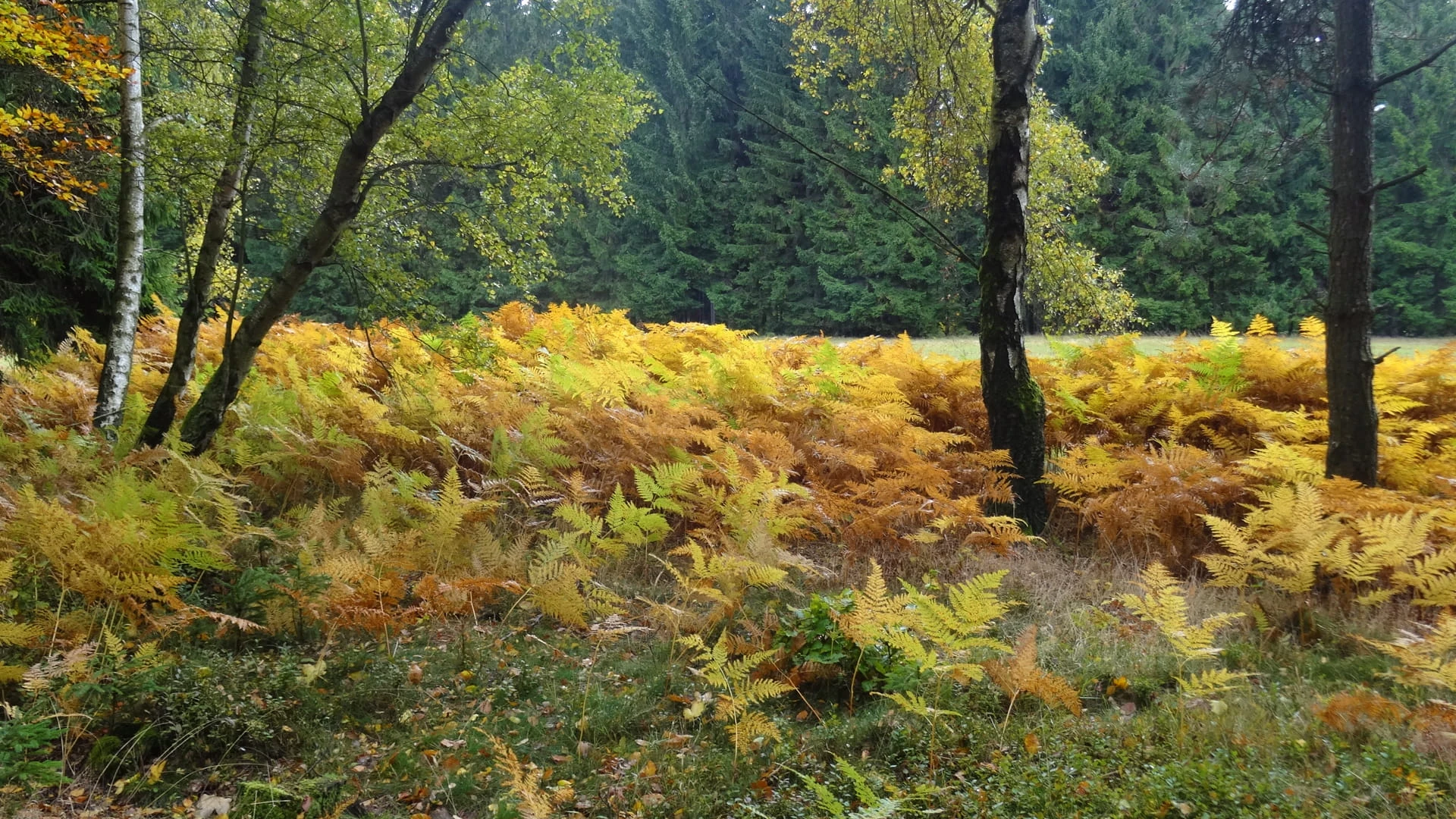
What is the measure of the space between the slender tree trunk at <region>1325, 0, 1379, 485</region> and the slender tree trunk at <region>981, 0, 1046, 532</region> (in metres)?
1.61

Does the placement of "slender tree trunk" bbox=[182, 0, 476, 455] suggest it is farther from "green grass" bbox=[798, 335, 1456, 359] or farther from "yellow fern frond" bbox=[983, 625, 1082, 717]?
"green grass" bbox=[798, 335, 1456, 359]

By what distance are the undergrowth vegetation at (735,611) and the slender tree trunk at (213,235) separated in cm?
30

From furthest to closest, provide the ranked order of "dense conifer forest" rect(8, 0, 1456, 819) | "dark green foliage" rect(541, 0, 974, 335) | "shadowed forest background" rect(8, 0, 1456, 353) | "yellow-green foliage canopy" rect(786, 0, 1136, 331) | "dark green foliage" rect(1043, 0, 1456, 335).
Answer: "dark green foliage" rect(541, 0, 974, 335) → "dark green foliage" rect(1043, 0, 1456, 335) → "shadowed forest background" rect(8, 0, 1456, 353) → "yellow-green foliage canopy" rect(786, 0, 1136, 331) → "dense conifer forest" rect(8, 0, 1456, 819)

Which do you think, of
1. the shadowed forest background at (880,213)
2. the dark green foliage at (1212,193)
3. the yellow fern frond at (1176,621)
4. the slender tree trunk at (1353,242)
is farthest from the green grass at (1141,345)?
the yellow fern frond at (1176,621)

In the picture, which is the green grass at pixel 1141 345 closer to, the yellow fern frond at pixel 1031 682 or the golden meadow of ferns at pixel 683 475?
the golden meadow of ferns at pixel 683 475

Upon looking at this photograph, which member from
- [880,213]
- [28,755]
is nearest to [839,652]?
[28,755]

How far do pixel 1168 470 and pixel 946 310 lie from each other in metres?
17.2

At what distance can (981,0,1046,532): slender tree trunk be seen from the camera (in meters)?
4.88

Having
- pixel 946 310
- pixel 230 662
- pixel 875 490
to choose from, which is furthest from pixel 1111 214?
pixel 230 662

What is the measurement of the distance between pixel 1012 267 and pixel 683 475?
2405 mm

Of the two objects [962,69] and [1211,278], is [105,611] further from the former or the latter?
[1211,278]

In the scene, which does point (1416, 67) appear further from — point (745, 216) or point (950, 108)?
point (745, 216)

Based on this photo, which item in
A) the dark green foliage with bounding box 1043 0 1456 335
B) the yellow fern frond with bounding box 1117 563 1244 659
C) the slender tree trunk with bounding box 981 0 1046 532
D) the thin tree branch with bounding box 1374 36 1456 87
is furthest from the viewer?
the dark green foliage with bounding box 1043 0 1456 335

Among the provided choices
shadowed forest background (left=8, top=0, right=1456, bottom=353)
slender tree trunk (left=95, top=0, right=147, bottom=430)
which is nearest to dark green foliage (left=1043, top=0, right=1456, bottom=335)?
shadowed forest background (left=8, top=0, right=1456, bottom=353)
